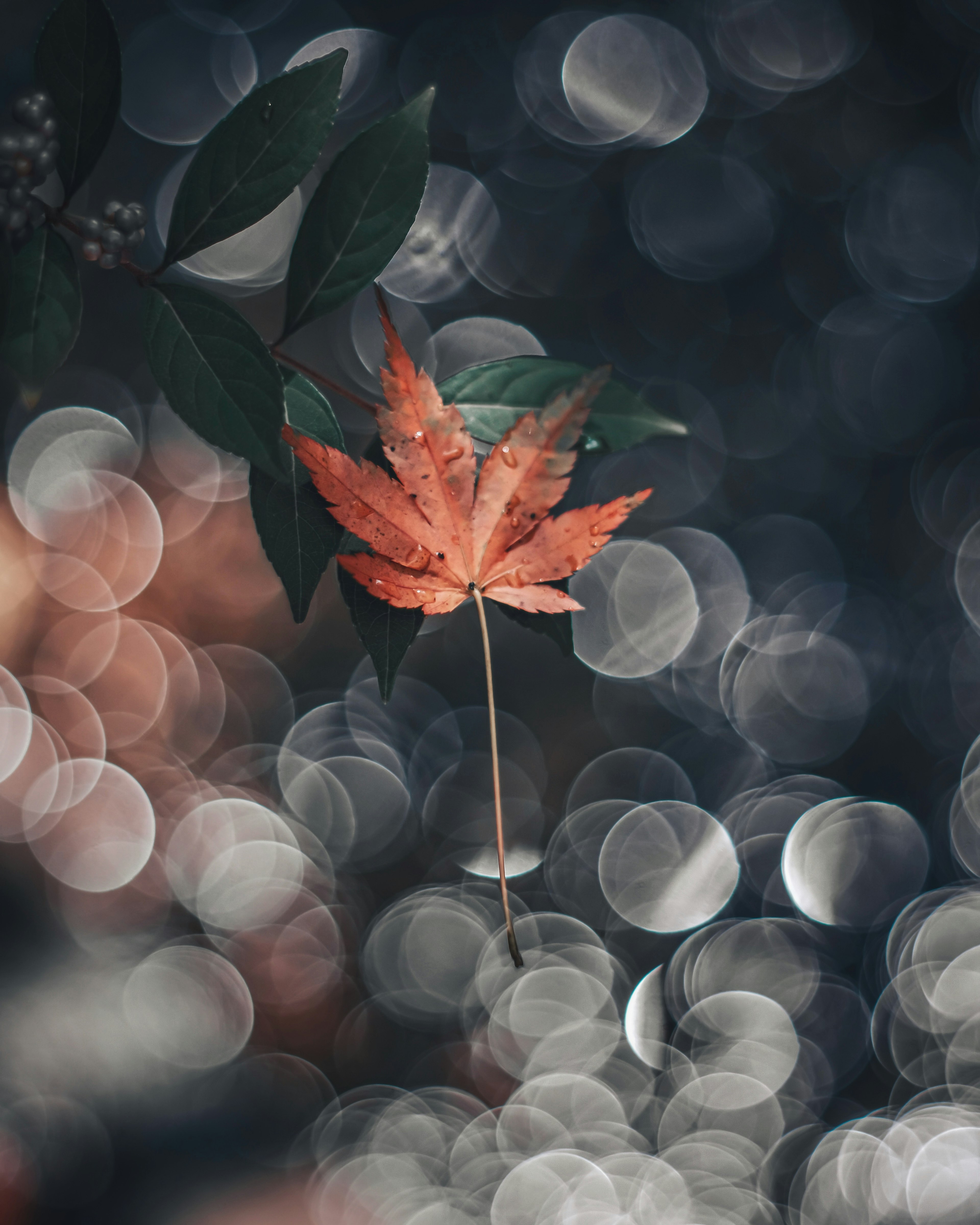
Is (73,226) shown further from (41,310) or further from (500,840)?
(500,840)

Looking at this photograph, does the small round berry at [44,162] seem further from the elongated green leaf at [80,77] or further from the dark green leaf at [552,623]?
the dark green leaf at [552,623]

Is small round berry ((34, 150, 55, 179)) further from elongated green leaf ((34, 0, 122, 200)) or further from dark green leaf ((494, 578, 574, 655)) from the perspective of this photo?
dark green leaf ((494, 578, 574, 655))

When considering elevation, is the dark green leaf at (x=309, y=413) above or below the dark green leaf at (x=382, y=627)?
above

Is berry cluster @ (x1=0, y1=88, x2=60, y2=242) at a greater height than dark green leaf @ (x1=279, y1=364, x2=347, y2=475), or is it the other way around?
berry cluster @ (x1=0, y1=88, x2=60, y2=242)

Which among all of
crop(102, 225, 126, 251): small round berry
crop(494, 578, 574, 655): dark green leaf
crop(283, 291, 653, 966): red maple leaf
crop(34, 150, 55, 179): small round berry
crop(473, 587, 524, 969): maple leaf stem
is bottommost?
crop(473, 587, 524, 969): maple leaf stem

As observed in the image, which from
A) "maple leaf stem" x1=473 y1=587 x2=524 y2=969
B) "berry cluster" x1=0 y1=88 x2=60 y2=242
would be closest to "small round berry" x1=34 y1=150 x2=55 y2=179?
"berry cluster" x1=0 y1=88 x2=60 y2=242

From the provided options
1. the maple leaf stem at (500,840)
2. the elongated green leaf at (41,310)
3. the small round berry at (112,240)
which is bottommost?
the maple leaf stem at (500,840)

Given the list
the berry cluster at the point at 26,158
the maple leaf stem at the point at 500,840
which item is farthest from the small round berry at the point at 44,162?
the maple leaf stem at the point at 500,840
